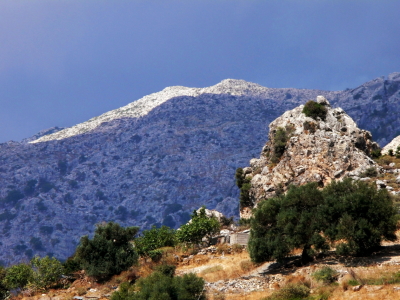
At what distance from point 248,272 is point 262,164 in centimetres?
3488

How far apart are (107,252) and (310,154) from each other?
27.8 meters

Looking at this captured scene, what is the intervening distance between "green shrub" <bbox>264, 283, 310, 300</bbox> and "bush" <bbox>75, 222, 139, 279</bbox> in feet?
56.2

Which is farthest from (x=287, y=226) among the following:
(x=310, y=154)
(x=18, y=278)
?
(x=310, y=154)

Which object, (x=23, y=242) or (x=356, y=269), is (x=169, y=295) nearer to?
(x=356, y=269)

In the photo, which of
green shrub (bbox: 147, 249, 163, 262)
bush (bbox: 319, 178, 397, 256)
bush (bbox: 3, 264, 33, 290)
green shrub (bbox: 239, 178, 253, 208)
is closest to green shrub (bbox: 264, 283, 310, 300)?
bush (bbox: 319, 178, 397, 256)

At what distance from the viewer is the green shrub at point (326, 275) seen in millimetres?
22875

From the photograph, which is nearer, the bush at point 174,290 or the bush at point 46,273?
the bush at point 174,290

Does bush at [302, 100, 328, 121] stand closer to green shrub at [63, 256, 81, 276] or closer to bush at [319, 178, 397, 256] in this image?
bush at [319, 178, 397, 256]

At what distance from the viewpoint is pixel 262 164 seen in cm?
6347

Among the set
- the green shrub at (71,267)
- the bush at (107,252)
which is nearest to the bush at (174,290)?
the bush at (107,252)

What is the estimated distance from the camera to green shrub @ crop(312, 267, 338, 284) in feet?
75.0

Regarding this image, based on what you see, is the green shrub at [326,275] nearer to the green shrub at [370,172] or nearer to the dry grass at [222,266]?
the dry grass at [222,266]

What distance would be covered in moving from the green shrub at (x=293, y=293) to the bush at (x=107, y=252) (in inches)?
675

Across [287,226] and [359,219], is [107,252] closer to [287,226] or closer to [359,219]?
[287,226]
